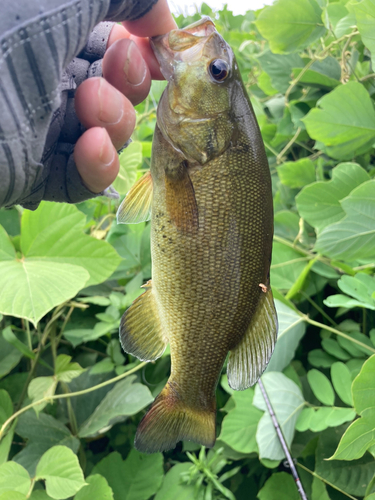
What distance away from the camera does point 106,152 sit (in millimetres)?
645

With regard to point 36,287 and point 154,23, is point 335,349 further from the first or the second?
point 154,23

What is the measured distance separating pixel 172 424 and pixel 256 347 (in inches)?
8.6

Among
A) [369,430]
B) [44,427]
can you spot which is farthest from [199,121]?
[44,427]

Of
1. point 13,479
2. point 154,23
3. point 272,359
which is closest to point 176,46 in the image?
point 154,23

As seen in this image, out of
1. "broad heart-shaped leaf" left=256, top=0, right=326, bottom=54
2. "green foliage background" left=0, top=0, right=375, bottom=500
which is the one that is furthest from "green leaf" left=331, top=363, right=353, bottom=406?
"broad heart-shaped leaf" left=256, top=0, right=326, bottom=54

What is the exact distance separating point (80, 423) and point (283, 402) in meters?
0.62

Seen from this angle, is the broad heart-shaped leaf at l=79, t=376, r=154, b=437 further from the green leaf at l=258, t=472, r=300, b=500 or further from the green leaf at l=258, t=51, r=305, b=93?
the green leaf at l=258, t=51, r=305, b=93

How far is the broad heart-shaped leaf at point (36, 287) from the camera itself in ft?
2.69

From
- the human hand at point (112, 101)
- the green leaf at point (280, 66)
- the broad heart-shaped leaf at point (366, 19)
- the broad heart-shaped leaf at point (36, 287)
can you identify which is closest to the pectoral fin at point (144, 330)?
the broad heart-shaped leaf at point (36, 287)

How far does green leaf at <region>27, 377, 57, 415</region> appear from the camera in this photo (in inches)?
44.0

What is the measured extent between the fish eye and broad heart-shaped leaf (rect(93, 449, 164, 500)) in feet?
3.23

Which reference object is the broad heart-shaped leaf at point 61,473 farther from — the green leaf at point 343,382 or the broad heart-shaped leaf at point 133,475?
the green leaf at point 343,382

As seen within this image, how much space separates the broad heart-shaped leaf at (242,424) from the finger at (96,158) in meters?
0.74

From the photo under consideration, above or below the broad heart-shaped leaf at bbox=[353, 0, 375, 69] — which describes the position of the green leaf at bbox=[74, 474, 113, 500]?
below
